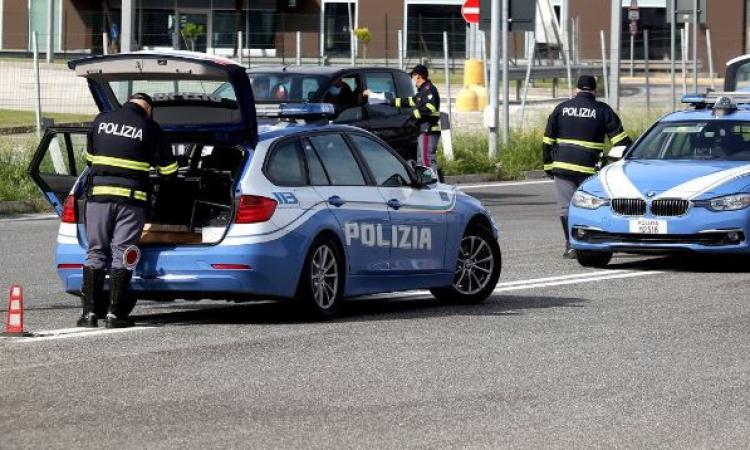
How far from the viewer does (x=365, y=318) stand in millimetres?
13141

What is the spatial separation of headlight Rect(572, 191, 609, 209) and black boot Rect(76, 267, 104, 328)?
→ 21.1 ft

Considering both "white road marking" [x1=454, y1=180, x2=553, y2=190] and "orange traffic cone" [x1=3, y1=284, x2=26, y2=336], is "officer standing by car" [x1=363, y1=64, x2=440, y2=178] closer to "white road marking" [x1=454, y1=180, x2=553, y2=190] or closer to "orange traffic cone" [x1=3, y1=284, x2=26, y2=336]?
"white road marking" [x1=454, y1=180, x2=553, y2=190]

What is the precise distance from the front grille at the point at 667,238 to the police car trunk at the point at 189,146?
5.29m

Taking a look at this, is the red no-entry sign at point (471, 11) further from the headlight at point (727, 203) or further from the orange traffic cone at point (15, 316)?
the orange traffic cone at point (15, 316)

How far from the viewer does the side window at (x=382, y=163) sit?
1373cm

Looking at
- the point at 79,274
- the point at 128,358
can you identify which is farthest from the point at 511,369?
the point at 79,274

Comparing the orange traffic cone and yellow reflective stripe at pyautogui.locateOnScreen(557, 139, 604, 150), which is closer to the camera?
the orange traffic cone

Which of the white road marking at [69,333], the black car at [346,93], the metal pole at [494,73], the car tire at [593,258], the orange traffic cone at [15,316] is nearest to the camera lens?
the orange traffic cone at [15,316]

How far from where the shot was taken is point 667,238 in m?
17.0

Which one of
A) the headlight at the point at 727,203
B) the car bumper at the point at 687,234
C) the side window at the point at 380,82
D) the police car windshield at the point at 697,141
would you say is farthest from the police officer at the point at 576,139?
the side window at the point at 380,82

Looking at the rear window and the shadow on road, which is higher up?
the rear window

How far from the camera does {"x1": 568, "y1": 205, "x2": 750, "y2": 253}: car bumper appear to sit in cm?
1680

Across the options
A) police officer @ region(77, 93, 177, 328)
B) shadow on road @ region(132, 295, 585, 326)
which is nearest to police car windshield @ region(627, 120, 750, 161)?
shadow on road @ region(132, 295, 585, 326)

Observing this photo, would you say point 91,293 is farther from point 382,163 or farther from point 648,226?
point 648,226
